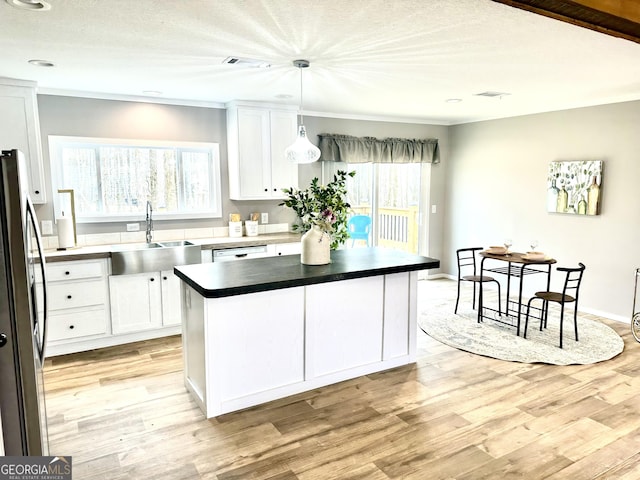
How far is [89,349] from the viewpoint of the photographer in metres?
4.18

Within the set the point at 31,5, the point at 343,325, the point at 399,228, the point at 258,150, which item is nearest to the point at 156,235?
the point at 258,150

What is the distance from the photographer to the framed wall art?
16.6 ft

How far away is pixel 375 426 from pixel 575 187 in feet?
13.1

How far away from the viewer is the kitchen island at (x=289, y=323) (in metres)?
2.93

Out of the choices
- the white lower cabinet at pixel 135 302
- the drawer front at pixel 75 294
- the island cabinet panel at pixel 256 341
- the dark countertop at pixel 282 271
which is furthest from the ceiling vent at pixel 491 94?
the drawer front at pixel 75 294

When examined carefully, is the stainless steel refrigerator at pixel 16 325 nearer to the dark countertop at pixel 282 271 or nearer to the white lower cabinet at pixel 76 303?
the dark countertop at pixel 282 271

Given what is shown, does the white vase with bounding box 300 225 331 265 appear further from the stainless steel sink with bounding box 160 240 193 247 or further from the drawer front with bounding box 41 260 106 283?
the drawer front with bounding box 41 260 106 283

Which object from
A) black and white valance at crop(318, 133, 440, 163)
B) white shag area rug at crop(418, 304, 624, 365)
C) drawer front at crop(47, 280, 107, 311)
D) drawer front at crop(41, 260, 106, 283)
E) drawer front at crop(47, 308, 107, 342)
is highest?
black and white valance at crop(318, 133, 440, 163)

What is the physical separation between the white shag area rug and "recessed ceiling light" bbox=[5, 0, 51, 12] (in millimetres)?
3926

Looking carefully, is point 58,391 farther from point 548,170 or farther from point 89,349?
point 548,170

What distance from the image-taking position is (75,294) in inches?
159

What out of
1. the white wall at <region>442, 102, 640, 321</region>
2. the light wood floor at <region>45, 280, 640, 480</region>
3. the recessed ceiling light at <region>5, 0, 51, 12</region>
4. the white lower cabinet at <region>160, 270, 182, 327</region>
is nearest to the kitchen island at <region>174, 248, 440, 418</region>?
the light wood floor at <region>45, 280, 640, 480</region>

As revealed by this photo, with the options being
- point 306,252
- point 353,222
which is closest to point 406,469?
point 306,252

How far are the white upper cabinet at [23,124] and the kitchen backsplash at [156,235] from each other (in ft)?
1.98
